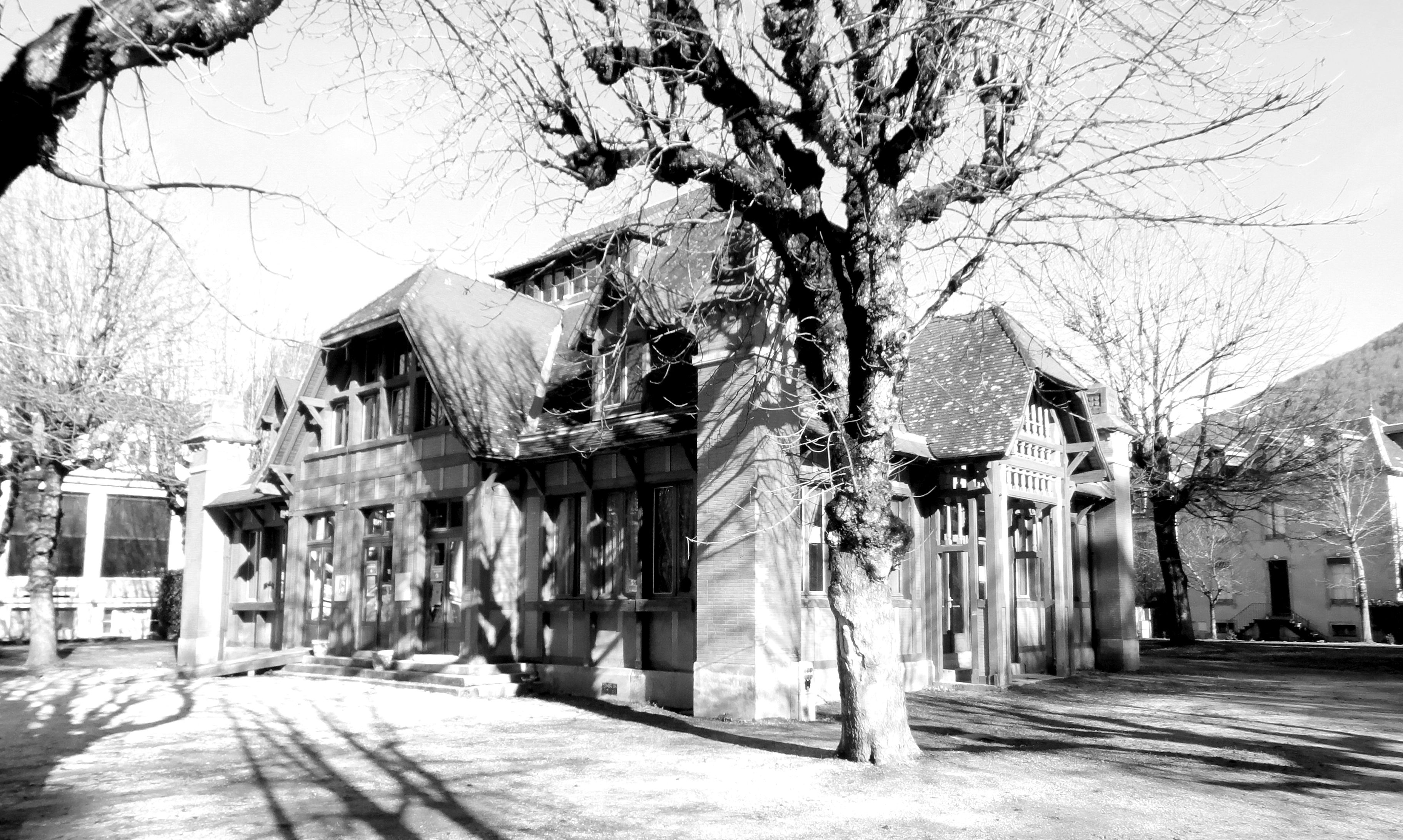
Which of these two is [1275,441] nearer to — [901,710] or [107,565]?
[901,710]

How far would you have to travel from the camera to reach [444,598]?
19.8m

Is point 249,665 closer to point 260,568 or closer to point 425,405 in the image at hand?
point 260,568

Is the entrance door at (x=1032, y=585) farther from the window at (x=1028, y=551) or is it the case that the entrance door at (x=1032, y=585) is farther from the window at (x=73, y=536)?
the window at (x=73, y=536)

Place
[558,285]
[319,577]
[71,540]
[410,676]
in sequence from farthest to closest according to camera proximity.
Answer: [71,540] < [558,285] < [319,577] < [410,676]

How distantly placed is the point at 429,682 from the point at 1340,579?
42360 millimetres

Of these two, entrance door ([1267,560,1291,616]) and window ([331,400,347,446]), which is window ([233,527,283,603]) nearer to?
window ([331,400,347,446])

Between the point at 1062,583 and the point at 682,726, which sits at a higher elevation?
the point at 1062,583

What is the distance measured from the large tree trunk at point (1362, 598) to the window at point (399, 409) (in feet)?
115

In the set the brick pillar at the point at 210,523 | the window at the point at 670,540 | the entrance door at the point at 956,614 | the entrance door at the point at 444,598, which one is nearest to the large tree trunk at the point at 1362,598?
the entrance door at the point at 956,614

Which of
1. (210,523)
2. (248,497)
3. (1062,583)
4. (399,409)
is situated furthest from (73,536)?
(1062,583)

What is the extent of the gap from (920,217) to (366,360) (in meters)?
14.8

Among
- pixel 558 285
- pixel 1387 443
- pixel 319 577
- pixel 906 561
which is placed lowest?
pixel 319 577

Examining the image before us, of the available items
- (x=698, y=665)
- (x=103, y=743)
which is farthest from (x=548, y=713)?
(x=103, y=743)

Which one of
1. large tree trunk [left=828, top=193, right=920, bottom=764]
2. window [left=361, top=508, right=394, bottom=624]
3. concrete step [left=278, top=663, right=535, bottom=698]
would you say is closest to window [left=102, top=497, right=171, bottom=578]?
window [left=361, top=508, right=394, bottom=624]
